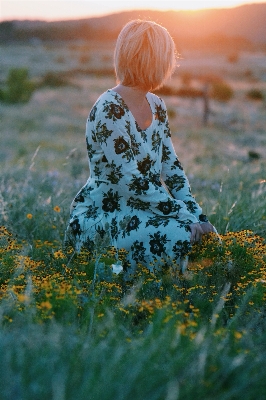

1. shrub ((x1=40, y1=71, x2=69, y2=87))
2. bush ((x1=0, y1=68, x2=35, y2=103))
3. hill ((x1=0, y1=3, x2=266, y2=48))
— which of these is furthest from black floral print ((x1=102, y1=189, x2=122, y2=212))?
hill ((x1=0, y1=3, x2=266, y2=48))

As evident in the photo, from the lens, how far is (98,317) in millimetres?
2551

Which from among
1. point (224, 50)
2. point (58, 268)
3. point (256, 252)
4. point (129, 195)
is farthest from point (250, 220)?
point (224, 50)

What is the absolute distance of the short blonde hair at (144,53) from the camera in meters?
3.33

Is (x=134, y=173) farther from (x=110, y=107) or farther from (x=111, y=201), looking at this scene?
(x=110, y=107)

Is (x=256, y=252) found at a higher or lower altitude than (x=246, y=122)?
higher

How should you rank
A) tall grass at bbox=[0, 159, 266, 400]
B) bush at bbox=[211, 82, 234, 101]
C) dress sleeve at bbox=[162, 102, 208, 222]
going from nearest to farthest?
tall grass at bbox=[0, 159, 266, 400]
dress sleeve at bbox=[162, 102, 208, 222]
bush at bbox=[211, 82, 234, 101]

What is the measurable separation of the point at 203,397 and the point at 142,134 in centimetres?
204

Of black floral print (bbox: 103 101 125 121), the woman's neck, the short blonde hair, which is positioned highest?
the short blonde hair

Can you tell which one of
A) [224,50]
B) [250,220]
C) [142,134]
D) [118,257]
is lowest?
[224,50]

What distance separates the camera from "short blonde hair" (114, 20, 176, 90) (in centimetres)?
333

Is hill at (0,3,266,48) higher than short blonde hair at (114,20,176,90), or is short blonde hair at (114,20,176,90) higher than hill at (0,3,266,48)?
short blonde hair at (114,20,176,90)

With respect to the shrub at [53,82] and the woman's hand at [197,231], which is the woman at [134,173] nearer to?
the woman's hand at [197,231]

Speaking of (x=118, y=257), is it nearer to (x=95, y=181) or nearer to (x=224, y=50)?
(x=95, y=181)

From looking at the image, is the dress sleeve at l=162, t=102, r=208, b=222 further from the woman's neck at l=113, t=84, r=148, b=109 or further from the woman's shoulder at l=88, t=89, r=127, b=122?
the woman's shoulder at l=88, t=89, r=127, b=122
